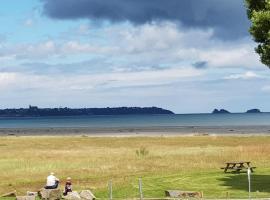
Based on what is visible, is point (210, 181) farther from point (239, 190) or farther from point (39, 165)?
point (39, 165)

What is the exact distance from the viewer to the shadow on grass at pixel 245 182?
37.8m

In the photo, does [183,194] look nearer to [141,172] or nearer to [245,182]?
[245,182]

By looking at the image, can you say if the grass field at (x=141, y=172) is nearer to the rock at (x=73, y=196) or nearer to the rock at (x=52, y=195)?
the rock at (x=73, y=196)

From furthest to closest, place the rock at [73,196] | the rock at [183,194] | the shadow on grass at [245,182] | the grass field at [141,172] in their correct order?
1. the grass field at [141,172]
2. the shadow on grass at [245,182]
3. the rock at [73,196]
4. the rock at [183,194]

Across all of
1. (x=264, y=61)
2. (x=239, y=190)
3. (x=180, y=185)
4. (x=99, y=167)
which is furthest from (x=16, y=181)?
(x=264, y=61)

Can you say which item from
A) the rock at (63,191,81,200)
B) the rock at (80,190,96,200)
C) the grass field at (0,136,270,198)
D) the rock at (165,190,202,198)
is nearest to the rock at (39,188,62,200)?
the rock at (63,191,81,200)

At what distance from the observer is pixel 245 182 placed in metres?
40.8

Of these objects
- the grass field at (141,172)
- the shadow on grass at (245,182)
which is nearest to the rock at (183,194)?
the grass field at (141,172)

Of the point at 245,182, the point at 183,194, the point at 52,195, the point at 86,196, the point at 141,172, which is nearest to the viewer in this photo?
the point at 183,194

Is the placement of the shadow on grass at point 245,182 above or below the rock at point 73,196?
above

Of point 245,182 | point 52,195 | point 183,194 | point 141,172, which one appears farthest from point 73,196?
point 141,172

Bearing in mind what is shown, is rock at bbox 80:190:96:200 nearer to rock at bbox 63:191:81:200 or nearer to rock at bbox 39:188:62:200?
rock at bbox 63:191:81:200

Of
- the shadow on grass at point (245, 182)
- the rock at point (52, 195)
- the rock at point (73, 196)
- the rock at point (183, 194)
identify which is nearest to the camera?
the rock at point (183, 194)

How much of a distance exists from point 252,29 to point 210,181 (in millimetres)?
11990
